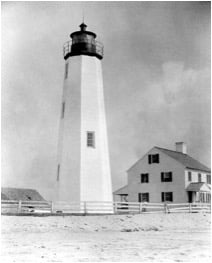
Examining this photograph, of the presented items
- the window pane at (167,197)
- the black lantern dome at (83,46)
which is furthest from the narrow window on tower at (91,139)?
the window pane at (167,197)

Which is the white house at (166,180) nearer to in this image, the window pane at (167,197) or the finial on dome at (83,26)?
the window pane at (167,197)

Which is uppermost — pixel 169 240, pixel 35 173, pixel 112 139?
pixel 112 139

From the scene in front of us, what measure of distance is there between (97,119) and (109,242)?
5693 mm

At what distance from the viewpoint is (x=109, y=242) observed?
10.2 meters

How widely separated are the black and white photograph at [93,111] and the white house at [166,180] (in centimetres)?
615

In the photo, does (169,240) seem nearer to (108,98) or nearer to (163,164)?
(108,98)

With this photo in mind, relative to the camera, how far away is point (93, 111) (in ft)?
49.3

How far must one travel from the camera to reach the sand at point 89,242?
8.45m

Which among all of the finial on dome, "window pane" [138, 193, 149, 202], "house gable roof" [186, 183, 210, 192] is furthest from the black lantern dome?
"window pane" [138, 193, 149, 202]

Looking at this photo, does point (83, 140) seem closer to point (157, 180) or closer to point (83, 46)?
point (83, 46)

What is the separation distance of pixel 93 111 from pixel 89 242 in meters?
5.99

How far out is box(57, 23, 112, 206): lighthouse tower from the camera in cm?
1481

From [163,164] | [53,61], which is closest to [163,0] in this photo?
[53,61]

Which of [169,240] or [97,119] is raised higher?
[97,119]
